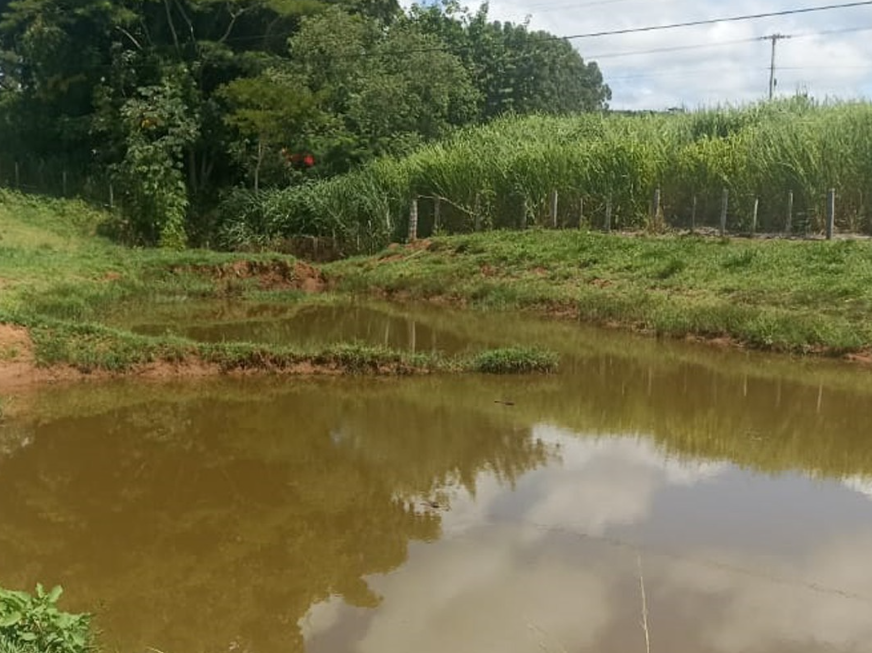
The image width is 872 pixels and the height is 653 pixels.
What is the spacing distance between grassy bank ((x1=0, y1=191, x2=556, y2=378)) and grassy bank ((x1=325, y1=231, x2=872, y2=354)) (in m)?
2.88

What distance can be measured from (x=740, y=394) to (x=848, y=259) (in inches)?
235

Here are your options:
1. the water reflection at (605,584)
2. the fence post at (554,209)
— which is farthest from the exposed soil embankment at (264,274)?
the water reflection at (605,584)

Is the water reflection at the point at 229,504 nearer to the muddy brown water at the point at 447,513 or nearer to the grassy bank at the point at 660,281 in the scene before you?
the muddy brown water at the point at 447,513

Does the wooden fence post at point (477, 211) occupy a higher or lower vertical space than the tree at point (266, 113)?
lower

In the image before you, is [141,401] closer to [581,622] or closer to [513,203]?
[581,622]

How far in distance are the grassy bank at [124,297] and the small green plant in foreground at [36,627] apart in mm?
6366

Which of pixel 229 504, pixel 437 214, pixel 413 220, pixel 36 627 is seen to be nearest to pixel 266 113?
pixel 413 220

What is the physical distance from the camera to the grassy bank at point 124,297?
10.2m

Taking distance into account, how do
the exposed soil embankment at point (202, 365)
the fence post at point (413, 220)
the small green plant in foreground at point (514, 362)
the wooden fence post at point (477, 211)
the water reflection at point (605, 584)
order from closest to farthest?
the water reflection at point (605, 584), the exposed soil embankment at point (202, 365), the small green plant in foreground at point (514, 362), the wooden fence post at point (477, 211), the fence post at point (413, 220)

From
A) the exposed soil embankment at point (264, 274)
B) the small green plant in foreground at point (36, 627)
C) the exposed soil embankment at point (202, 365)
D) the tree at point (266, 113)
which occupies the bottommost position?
the small green plant in foreground at point (36, 627)

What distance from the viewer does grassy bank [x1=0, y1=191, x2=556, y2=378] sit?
10.2 metres

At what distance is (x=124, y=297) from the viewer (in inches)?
609

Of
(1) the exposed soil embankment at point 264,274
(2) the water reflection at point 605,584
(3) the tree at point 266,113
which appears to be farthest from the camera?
(3) the tree at point 266,113

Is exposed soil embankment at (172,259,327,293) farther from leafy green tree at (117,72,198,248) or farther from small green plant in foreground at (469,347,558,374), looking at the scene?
small green plant in foreground at (469,347,558,374)
